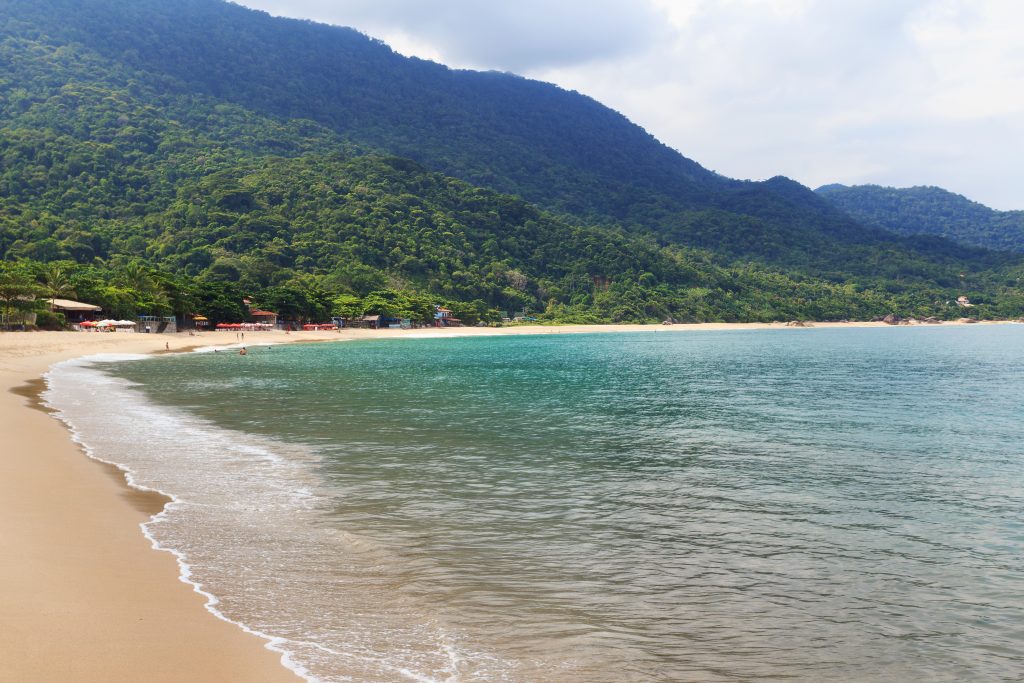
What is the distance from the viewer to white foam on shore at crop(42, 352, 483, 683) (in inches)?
297

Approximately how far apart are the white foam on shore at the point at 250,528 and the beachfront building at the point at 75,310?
75.9 meters

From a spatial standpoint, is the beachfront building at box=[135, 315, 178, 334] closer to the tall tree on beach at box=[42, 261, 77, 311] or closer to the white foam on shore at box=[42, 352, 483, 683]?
the tall tree on beach at box=[42, 261, 77, 311]

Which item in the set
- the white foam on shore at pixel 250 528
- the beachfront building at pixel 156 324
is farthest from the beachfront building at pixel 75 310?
the white foam on shore at pixel 250 528

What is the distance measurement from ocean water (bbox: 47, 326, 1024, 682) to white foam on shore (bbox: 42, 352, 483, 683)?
52 mm

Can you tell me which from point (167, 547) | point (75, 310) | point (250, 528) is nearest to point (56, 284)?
point (75, 310)

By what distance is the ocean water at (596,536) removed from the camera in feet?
25.7

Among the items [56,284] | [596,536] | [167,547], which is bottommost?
[596,536]

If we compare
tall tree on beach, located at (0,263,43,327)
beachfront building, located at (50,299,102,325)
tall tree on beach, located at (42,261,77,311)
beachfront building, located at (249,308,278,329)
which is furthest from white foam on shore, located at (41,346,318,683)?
beachfront building, located at (249,308,278,329)

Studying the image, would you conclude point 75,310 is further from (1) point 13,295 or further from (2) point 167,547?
(2) point 167,547

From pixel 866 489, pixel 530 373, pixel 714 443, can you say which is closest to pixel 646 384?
pixel 530 373

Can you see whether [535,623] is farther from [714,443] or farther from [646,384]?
[646,384]

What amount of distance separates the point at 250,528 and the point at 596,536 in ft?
18.6

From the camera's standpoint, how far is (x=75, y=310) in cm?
9550

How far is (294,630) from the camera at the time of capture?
26.2 feet
